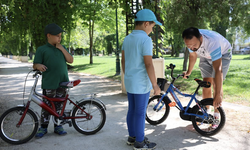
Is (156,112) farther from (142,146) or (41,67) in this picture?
(41,67)

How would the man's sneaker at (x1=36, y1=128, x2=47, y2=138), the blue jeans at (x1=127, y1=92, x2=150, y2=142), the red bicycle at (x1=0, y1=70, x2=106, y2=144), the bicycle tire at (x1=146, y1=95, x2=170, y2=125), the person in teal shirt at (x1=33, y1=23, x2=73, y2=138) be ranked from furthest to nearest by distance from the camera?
1. the bicycle tire at (x1=146, y1=95, x2=170, y2=125)
2. the man's sneaker at (x1=36, y1=128, x2=47, y2=138)
3. the person in teal shirt at (x1=33, y1=23, x2=73, y2=138)
4. the red bicycle at (x1=0, y1=70, x2=106, y2=144)
5. the blue jeans at (x1=127, y1=92, x2=150, y2=142)

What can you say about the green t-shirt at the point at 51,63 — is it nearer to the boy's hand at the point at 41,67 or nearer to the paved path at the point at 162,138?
the boy's hand at the point at 41,67

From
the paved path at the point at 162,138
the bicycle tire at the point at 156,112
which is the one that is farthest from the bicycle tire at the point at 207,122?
the bicycle tire at the point at 156,112

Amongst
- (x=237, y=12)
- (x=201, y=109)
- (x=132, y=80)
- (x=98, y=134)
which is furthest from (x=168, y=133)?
(x=237, y=12)

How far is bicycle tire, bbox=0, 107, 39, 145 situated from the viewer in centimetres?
369

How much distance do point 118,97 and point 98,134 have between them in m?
3.36

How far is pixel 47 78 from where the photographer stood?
397 centimetres

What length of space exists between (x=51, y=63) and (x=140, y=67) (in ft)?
5.28

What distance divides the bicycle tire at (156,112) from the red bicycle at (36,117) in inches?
38.4

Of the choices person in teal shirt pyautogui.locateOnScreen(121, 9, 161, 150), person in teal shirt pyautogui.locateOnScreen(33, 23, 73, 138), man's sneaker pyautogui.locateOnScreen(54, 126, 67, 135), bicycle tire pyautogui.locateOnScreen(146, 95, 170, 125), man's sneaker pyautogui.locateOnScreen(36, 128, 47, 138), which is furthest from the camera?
bicycle tire pyautogui.locateOnScreen(146, 95, 170, 125)

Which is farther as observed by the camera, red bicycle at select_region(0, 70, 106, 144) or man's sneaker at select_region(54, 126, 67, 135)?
man's sneaker at select_region(54, 126, 67, 135)

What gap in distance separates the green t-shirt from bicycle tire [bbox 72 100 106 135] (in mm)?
601

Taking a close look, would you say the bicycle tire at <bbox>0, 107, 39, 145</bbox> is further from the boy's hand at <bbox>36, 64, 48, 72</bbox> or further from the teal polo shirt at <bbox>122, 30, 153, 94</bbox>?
the teal polo shirt at <bbox>122, 30, 153, 94</bbox>

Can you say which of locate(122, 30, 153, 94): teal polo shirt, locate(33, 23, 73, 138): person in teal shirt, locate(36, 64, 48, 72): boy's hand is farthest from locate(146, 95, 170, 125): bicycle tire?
locate(36, 64, 48, 72): boy's hand
